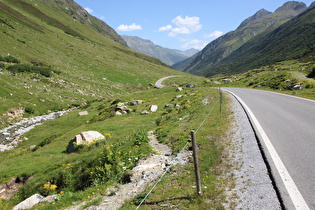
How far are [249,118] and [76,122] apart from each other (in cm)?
2554

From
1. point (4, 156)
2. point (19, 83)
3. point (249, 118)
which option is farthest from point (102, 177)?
point (19, 83)

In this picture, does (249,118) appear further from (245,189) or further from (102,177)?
(102,177)

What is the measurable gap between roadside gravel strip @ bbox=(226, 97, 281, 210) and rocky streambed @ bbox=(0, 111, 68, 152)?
24.3 m

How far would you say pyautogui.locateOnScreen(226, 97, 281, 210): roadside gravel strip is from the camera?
17.7 ft

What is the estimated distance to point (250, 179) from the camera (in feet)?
21.4

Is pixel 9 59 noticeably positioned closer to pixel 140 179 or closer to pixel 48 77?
pixel 48 77

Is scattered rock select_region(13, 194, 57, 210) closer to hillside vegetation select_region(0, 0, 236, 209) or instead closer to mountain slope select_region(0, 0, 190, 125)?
hillside vegetation select_region(0, 0, 236, 209)

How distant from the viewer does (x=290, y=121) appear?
1288 centimetres

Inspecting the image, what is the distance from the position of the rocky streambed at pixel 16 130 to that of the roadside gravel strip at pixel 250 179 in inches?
956

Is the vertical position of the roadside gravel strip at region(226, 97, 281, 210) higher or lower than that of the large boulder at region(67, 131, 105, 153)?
higher

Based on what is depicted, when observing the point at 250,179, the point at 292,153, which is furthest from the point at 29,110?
the point at 292,153

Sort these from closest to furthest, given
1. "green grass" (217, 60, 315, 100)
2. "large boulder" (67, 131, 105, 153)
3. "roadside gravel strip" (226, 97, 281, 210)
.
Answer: "roadside gravel strip" (226, 97, 281, 210) < "large boulder" (67, 131, 105, 153) < "green grass" (217, 60, 315, 100)

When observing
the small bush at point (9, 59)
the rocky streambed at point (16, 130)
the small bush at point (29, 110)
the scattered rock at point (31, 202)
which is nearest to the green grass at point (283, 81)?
the scattered rock at point (31, 202)

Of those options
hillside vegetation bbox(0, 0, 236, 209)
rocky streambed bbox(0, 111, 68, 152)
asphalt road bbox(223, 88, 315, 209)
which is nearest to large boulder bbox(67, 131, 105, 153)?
hillside vegetation bbox(0, 0, 236, 209)
